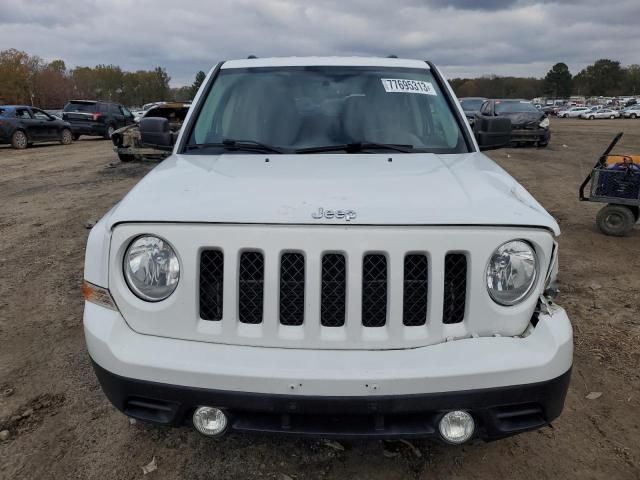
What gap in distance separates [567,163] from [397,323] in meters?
13.9

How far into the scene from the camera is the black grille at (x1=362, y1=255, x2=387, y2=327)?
1971 millimetres

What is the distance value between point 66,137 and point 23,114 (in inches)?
98.1

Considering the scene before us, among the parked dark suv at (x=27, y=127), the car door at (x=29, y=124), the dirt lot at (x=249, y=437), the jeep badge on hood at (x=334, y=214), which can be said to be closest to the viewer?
the jeep badge on hood at (x=334, y=214)

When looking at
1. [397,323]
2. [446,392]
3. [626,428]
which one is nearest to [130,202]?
[397,323]

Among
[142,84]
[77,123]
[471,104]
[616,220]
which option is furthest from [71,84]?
[616,220]

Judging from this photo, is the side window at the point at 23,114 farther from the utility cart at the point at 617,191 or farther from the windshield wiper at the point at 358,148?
the windshield wiper at the point at 358,148

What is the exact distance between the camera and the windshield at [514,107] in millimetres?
17594

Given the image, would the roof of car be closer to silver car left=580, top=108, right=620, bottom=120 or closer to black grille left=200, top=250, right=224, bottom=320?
black grille left=200, top=250, right=224, bottom=320

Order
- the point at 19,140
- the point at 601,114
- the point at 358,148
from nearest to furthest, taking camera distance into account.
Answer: the point at 358,148, the point at 19,140, the point at 601,114

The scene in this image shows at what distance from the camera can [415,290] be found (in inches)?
79.1

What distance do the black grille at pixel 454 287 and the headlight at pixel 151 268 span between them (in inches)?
41.4

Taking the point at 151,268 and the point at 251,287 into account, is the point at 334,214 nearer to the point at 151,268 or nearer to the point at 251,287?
the point at 251,287

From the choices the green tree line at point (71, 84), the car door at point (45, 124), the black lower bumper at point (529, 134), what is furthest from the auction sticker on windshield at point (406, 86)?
the green tree line at point (71, 84)

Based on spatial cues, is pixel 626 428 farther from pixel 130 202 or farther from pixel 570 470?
pixel 130 202
